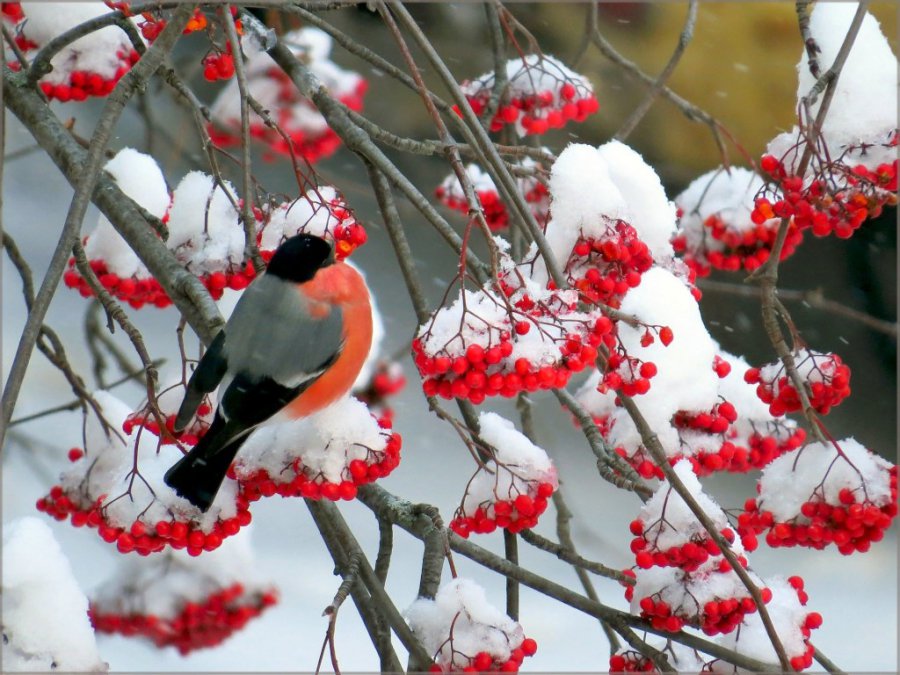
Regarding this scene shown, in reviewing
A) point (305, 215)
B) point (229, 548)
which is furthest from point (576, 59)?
point (229, 548)

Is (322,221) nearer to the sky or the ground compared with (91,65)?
nearer to the ground

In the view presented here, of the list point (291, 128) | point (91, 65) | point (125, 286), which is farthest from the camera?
point (291, 128)

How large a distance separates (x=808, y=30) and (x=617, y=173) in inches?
14.8

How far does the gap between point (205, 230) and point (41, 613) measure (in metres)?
0.61

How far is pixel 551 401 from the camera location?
4.53 metres

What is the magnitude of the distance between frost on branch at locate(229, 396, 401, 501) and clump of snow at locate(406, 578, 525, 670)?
0.19 m

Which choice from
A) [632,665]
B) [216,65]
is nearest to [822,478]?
[632,665]

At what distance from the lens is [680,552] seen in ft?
4.32

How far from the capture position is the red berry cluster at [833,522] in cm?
145

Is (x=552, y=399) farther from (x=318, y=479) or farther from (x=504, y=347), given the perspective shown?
(x=504, y=347)

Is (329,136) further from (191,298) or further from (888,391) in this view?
(888,391)

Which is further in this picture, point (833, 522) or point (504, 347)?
point (833, 522)

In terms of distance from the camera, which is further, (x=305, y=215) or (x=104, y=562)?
(x=104, y=562)

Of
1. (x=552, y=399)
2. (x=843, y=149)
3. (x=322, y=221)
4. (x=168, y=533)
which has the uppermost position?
(x=552, y=399)
